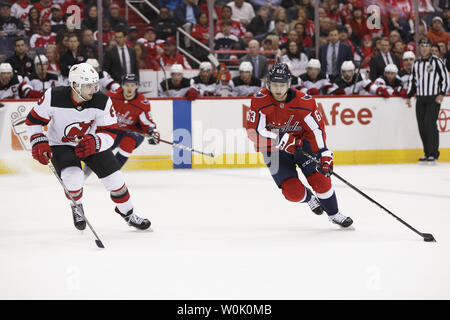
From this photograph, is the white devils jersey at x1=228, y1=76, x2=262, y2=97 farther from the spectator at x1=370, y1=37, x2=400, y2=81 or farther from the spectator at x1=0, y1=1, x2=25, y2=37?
the spectator at x1=0, y1=1, x2=25, y2=37

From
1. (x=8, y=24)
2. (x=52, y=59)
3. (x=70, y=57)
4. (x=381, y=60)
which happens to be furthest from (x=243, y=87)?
(x=8, y=24)

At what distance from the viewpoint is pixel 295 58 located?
10.1 metres

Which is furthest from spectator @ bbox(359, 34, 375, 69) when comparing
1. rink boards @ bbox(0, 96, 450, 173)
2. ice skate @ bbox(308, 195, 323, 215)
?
ice skate @ bbox(308, 195, 323, 215)

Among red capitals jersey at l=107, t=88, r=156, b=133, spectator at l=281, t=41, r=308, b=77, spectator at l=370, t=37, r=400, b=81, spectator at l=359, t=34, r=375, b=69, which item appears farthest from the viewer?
spectator at l=359, t=34, r=375, b=69

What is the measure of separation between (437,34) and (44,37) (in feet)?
18.5

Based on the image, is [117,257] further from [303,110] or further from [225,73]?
[225,73]

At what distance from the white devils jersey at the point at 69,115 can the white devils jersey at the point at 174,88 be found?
15.1 ft

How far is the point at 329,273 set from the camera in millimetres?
3578

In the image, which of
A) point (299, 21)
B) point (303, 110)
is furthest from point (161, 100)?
point (303, 110)

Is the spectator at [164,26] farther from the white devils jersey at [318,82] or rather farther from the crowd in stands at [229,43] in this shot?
the white devils jersey at [318,82]

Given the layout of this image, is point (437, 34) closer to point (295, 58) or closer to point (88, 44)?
point (295, 58)

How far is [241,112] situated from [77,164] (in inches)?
175

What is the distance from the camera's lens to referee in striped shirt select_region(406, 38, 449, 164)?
356 inches

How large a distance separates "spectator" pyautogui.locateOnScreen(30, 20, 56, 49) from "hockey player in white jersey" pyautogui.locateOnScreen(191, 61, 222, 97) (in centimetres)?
192
